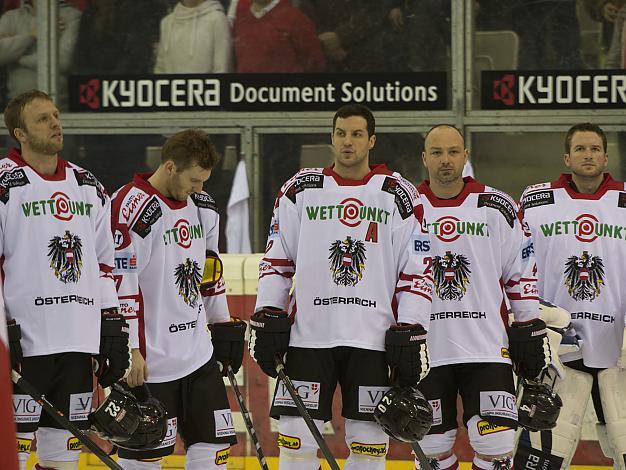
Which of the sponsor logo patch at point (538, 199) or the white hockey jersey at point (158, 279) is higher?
the sponsor logo patch at point (538, 199)

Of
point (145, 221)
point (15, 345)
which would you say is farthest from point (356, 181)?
point (15, 345)

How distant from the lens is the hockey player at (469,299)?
5.15 m

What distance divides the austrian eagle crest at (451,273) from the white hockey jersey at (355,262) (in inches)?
13.9

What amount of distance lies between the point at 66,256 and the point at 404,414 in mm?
1431

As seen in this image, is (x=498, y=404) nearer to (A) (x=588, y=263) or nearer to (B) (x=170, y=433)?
(A) (x=588, y=263)

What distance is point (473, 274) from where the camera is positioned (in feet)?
17.0

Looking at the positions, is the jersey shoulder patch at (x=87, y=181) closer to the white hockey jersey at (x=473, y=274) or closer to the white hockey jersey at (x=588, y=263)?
the white hockey jersey at (x=473, y=274)

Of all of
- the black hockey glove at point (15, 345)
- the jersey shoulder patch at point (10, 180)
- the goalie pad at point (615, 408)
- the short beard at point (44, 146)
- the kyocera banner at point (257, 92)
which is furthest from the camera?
the kyocera banner at point (257, 92)

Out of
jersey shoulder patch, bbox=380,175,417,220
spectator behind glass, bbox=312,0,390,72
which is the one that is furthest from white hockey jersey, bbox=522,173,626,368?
spectator behind glass, bbox=312,0,390,72

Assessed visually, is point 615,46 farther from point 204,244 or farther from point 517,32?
point 204,244

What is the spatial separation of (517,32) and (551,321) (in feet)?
12.3

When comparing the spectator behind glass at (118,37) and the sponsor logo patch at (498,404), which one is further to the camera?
the spectator behind glass at (118,37)

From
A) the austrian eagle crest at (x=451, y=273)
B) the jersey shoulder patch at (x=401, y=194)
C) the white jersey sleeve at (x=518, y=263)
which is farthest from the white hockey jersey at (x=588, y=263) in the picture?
the jersey shoulder patch at (x=401, y=194)

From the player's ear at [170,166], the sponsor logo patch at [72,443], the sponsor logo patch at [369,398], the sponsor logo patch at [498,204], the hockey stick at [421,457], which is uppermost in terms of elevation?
the player's ear at [170,166]
